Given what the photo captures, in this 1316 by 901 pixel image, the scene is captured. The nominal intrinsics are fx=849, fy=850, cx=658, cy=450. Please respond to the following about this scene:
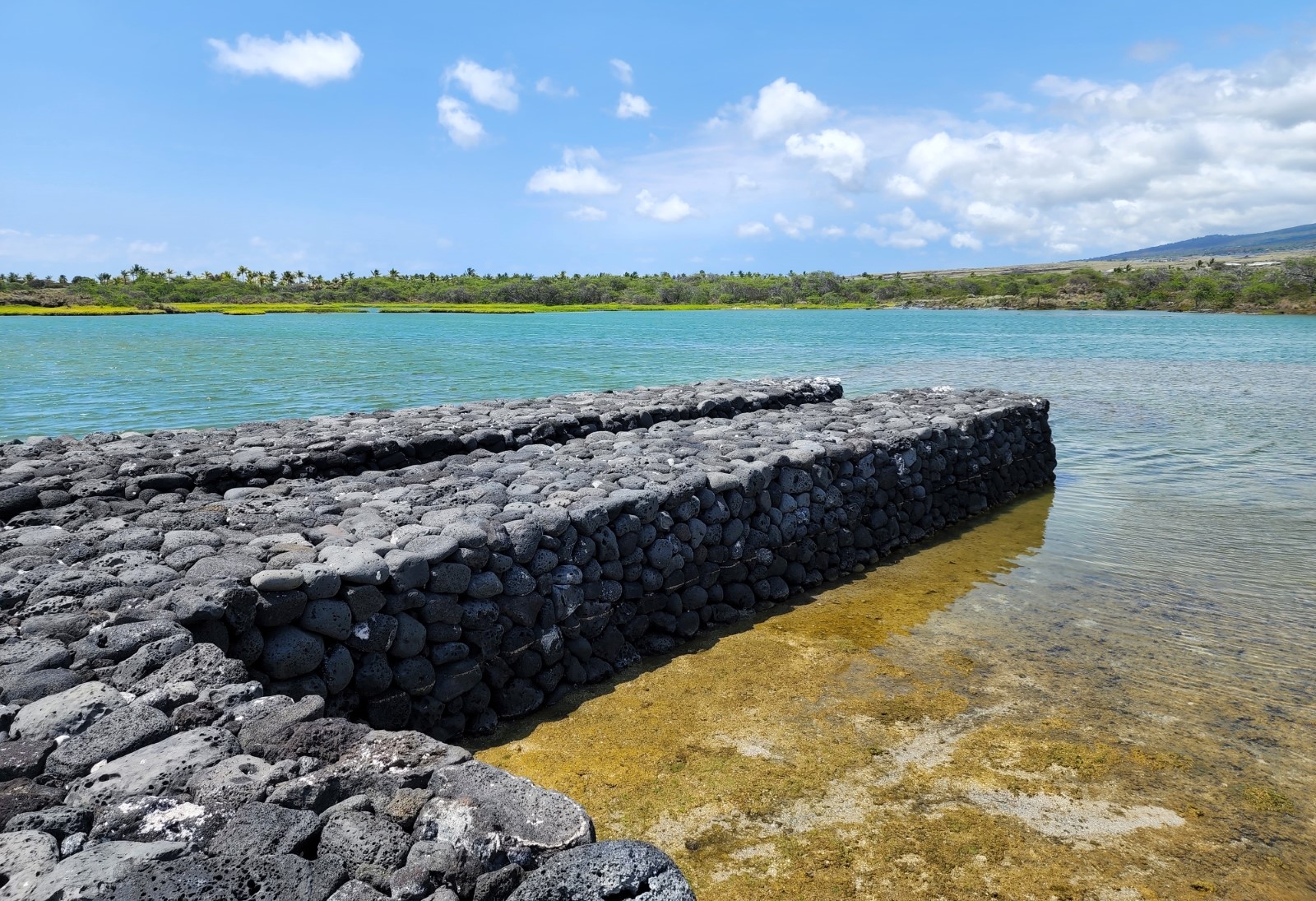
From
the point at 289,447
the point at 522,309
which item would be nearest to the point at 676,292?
the point at 522,309

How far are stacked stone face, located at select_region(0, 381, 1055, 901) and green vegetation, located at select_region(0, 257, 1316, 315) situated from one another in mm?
82179

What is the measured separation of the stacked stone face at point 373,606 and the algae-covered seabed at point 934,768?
2.51 feet

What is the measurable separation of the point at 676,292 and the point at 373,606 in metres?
107

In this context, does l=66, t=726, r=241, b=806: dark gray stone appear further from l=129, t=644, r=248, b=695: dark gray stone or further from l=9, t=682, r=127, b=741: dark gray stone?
l=129, t=644, r=248, b=695: dark gray stone

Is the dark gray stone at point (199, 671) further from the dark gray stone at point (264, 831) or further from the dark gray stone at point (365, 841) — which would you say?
the dark gray stone at point (365, 841)

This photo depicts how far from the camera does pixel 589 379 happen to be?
2648 cm

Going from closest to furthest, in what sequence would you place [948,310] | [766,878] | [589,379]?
[766,878]
[589,379]
[948,310]

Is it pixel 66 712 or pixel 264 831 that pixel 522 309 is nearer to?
pixel 66 712

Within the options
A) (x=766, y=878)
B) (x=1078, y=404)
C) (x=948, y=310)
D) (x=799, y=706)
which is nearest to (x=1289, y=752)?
(x=799, y=706)

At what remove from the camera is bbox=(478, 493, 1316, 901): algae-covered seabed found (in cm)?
425

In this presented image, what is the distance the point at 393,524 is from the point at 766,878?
11.3ft

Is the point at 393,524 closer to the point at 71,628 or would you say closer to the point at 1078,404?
the point at 71,628

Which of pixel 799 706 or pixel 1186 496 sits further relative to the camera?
pixel 1186 496

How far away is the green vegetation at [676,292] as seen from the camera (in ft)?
258
